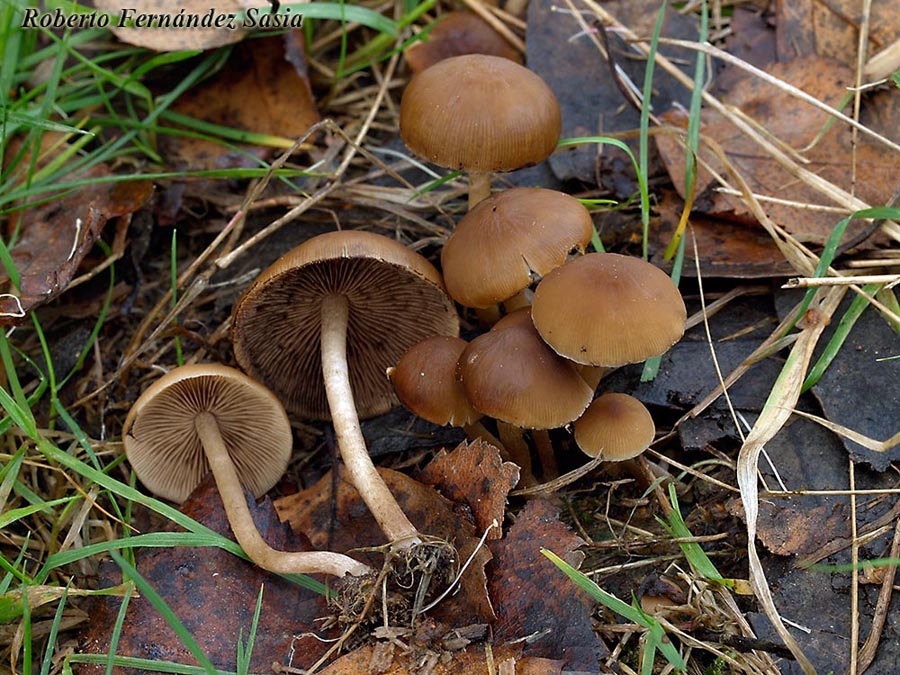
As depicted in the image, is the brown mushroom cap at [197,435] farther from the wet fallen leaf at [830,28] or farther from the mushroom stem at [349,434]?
the wet fallen leaf at [830,28]

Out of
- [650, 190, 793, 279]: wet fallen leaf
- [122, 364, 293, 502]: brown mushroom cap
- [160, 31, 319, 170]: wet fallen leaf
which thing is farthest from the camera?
[160, 31, 319, 170]: wet fallen leaf

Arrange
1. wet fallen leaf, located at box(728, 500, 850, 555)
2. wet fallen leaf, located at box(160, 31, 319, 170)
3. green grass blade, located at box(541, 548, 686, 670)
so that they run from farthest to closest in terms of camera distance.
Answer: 1. wet fallen leaf, located at box(160, 31, 319, 170)
2. wet fallen leaf, located at box(728, 500, 850, 555)
3. green grass blade, located at box(541, 548, 686, 670)

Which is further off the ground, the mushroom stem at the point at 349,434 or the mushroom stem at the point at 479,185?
the mushroom stem at the point at 479,185

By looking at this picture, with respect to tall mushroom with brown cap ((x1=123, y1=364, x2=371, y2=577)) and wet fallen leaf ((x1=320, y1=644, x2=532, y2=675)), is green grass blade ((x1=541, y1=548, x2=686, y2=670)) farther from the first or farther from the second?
tall mushroom with brown cap ((x1=123, y1=364, x2=371, y2=577))

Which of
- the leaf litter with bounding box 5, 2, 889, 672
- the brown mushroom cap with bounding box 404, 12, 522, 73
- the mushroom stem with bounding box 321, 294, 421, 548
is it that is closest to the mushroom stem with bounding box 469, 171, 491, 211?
the leaf litter with bounding box 5, 2, 889, 672

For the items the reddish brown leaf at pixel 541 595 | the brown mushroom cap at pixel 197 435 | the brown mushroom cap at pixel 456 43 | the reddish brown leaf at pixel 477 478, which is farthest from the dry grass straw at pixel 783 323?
the brown mushroom cap at pixel 197 435

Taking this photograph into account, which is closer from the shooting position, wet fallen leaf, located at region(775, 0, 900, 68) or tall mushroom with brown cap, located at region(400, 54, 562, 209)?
tall mushroom with brown cap, located at region(400, 54, 562, 209)
